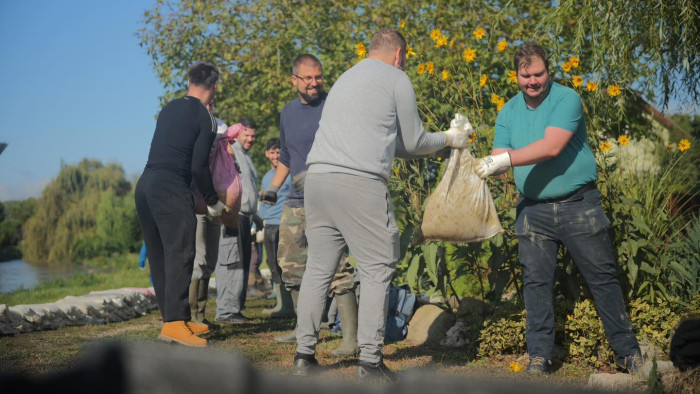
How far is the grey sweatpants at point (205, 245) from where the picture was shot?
6.07 metres

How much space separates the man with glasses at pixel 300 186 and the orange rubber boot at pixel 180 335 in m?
0.96

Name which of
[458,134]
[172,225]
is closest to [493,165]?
[458,134]

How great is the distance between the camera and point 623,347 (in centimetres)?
404

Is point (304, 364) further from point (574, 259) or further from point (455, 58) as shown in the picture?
point (455, 58)

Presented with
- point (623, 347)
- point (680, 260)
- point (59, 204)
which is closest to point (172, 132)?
point (623, 347)

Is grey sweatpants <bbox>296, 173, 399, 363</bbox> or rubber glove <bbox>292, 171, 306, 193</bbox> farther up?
rubber glove <bbox>292, 171, 306, 193</bbox>

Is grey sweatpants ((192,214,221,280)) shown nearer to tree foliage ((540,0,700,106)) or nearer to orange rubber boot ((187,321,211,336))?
orange rubber boot ((187,321,211,336))

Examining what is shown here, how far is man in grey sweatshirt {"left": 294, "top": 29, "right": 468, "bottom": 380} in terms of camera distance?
3803 mm

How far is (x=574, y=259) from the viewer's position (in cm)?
419

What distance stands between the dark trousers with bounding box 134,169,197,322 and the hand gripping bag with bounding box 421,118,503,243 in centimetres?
165

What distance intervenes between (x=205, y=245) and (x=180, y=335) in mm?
1510

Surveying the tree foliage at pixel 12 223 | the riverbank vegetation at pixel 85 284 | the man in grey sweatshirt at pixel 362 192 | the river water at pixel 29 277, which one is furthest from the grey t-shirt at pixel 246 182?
the tree foliage at pixel 12 223

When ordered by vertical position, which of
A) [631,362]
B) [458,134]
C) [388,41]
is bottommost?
[631,362]

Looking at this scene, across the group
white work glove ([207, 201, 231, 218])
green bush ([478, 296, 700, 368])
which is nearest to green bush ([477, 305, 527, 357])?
green bush ([478, 296, 700, 368])
